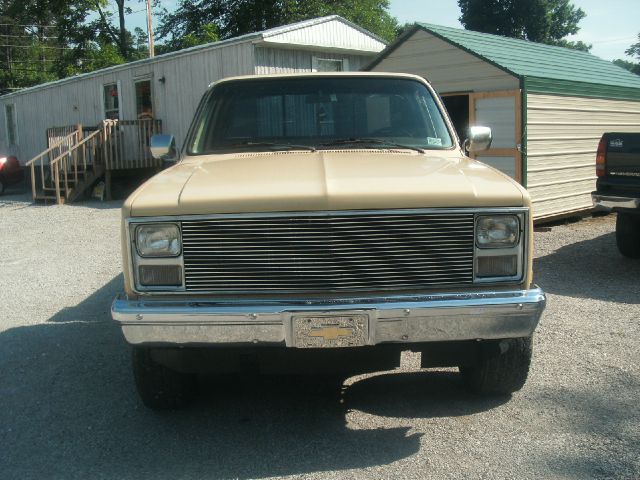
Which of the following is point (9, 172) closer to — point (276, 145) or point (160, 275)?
point (276, 145)

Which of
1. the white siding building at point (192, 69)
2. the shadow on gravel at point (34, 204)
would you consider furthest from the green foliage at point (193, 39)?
the shadow on gravel at point (34, 204)

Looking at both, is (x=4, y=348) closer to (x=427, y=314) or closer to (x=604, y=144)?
(x=427, y=314)

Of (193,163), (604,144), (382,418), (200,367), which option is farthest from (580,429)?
(604,144)

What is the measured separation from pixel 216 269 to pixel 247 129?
1.65 m

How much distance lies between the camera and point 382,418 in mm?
4012

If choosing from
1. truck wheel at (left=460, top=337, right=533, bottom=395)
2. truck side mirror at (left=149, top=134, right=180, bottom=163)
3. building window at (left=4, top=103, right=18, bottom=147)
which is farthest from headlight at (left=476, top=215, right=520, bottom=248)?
building window at (left=4, top=103, right=18, bottom=147)

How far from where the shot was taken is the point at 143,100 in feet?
60.8

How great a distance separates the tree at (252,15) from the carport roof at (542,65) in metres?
18.3

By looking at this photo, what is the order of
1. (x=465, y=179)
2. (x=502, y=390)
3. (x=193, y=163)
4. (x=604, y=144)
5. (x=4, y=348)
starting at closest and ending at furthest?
(x=465, y=179) < (x=502, y=390) < (x=193, y=163) < (x=4, y=348) < (x=604, y=144)

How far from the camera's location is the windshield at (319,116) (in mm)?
4684

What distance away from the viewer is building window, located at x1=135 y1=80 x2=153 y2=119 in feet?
59.7

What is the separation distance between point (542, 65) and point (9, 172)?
53.9ft

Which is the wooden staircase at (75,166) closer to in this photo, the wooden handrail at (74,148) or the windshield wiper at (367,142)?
the wooden handrail at (74,148)

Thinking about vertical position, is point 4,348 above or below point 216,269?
below
